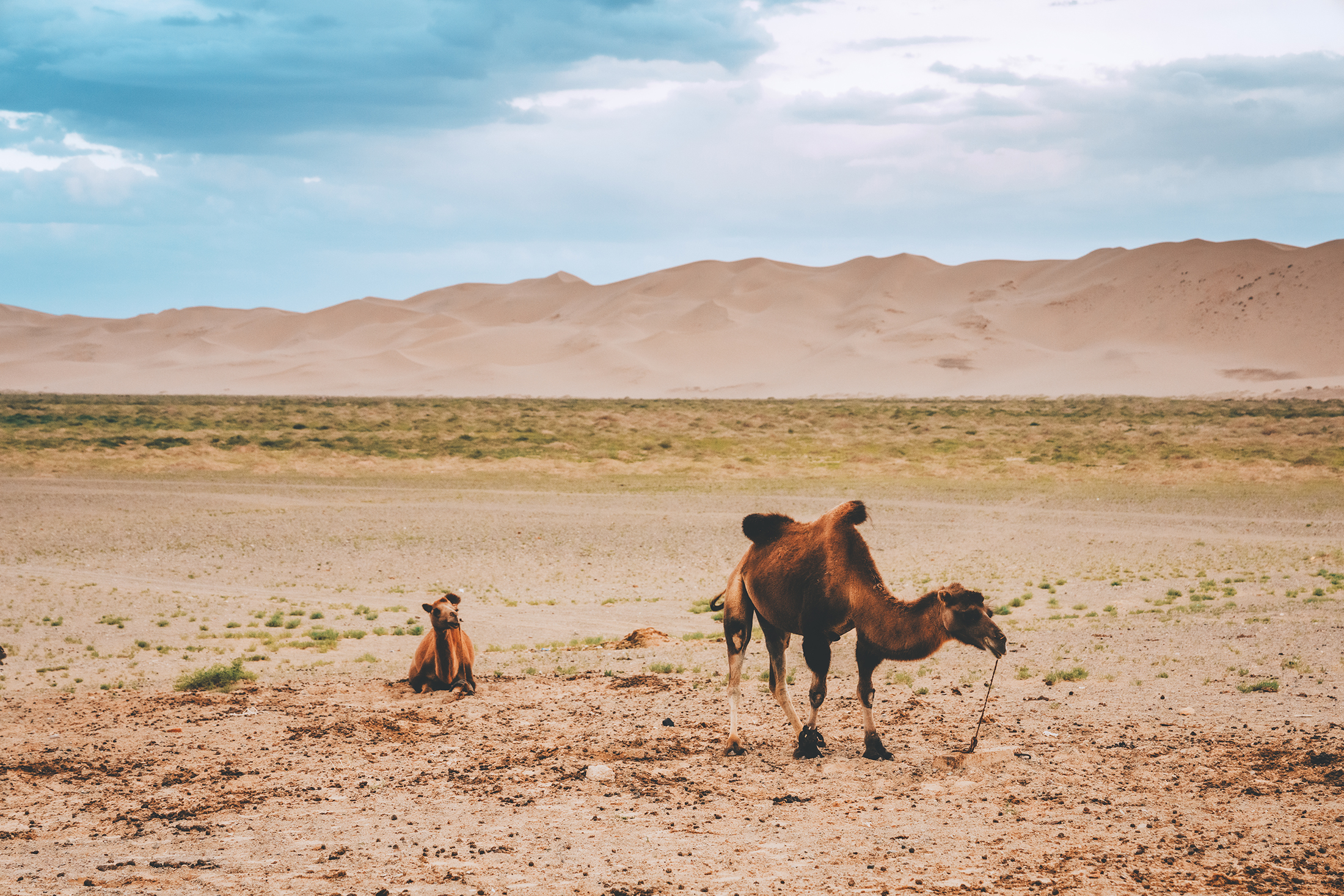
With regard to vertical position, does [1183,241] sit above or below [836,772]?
above

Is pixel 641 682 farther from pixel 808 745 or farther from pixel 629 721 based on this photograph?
pixel 808 745

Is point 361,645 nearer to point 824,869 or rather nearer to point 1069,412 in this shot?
point 824,869

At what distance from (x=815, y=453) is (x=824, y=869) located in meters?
37.8

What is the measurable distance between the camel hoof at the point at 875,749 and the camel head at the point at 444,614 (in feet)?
14.2

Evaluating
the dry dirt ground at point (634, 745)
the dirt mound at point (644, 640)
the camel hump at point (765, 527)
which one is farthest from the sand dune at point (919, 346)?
the camel hump at point (765, 527)

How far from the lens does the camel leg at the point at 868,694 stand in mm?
8172

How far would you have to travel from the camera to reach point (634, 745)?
913 cm

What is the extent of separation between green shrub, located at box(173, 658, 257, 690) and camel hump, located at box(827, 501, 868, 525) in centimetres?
716

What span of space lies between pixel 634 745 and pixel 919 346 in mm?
150734

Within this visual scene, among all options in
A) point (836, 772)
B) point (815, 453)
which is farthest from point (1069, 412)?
point (836, 772)

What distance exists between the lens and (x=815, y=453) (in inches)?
1725

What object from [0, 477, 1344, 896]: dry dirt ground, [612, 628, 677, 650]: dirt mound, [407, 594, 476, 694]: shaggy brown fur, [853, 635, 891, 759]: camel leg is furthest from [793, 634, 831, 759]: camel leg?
[612, 628, 677, 650]: dirt mound

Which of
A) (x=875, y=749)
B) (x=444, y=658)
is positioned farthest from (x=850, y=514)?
(x=444, y=658)

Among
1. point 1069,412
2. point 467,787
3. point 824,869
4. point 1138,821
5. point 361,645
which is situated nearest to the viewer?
point 824,869
